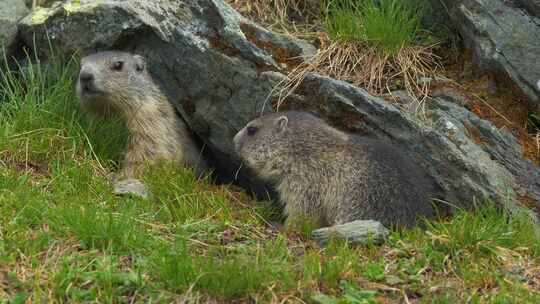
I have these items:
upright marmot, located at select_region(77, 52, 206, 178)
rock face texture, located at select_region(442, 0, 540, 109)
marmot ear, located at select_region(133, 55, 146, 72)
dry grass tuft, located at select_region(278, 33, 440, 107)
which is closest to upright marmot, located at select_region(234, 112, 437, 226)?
dry grass tuft, located at select_region(278, 33, 440, 107)

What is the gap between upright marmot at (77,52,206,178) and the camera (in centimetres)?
836

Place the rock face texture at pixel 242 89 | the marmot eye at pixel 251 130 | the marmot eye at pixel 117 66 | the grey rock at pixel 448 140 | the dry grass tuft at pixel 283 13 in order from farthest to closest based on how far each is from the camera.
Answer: the dry grass tuft at pixel 283 13 < the marmot eye at pixel 117 66 < the marmot eye at pixel 251 130 < the rock face texture at pixel 242 89 < the grey rock at pixel 448 140

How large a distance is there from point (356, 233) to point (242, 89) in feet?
8.72

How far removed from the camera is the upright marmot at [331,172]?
7.05m

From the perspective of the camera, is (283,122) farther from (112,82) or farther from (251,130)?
(112,82)

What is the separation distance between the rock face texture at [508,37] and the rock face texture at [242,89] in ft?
0.11

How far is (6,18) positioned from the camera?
8.91 m

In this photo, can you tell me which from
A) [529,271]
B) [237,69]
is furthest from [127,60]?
[529,271]

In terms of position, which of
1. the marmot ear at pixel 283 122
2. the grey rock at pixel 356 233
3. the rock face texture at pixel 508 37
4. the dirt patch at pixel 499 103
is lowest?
the marmot ear at pixel 283 122

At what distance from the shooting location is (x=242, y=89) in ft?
27.6

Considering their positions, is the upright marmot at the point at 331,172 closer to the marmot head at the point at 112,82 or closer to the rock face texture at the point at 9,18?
the marmot head at the point at 112,82

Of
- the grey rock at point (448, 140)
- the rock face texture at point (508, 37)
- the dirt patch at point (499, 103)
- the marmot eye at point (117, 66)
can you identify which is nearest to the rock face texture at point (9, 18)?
the marmot eye at point (117, 66)

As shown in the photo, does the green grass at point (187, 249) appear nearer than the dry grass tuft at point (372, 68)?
Yes

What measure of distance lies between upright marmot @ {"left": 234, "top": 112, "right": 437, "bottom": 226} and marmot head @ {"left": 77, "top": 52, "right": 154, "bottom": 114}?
142 centimetres
